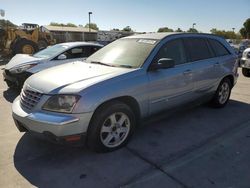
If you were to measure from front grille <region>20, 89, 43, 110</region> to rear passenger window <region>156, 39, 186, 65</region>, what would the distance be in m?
1.94

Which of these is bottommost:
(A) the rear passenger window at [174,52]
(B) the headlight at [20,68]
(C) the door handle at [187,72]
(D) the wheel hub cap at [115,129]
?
(D) the wheel hub cap at [115,129]

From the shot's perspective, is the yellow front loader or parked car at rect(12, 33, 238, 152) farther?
the yellow front loader

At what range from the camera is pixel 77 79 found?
147 inches

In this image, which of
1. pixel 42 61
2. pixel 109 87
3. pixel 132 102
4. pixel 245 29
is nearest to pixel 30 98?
pixel 109 87

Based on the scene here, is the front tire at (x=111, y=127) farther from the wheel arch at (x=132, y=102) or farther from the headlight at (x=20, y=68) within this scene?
the headlight at (x=20, y=68)

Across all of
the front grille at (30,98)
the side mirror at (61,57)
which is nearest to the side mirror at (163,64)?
the front grille at (30,98)

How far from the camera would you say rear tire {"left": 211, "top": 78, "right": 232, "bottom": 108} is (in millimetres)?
5919

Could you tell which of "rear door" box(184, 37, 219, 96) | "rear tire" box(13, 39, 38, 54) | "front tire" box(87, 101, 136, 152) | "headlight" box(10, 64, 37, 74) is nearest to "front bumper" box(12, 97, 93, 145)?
"front tire" box(87, 101, 136, 152)

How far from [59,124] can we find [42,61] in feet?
14.8

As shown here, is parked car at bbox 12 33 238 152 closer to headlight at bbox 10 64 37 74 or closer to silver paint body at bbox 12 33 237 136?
silver paint body at bbox 12 33 237 136

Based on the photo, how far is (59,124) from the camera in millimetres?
3316

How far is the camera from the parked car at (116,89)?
342 cm

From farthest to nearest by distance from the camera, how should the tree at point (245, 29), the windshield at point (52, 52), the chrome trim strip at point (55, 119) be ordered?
the tree at point (245, 29)
the windshield at point (52, 52)
the chrome trim strip at point (55, 119)

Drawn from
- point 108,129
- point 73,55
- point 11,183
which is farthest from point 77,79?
point 73,55
